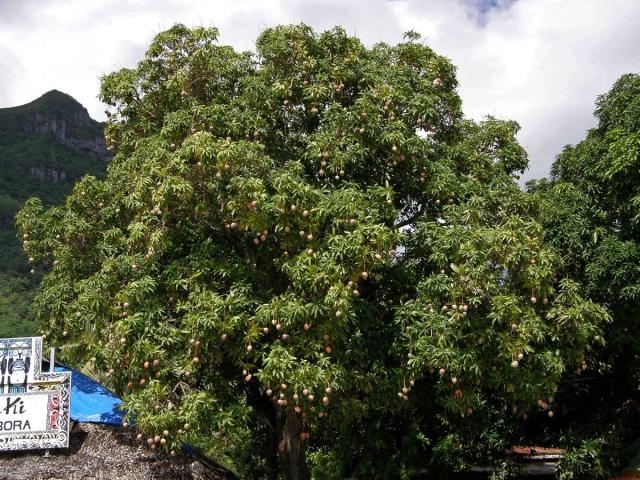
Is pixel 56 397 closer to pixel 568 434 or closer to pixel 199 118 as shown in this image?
pixel 199 118

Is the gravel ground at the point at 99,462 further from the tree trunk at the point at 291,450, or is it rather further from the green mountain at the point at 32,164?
the green mountain at the point at 32,164

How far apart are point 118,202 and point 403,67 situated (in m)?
4.84

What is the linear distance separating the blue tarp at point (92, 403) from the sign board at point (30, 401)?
2.46ft

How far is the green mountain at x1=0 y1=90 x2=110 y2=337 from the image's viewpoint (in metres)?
42.7

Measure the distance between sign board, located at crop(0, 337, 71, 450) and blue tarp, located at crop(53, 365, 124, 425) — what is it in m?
0.75

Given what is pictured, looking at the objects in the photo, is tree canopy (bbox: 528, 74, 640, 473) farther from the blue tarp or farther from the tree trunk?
the blue tarp

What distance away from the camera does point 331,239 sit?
8.21 m

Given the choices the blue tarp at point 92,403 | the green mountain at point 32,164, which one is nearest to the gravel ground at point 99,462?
the blue tarp at point 92,403

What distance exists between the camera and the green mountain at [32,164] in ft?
140

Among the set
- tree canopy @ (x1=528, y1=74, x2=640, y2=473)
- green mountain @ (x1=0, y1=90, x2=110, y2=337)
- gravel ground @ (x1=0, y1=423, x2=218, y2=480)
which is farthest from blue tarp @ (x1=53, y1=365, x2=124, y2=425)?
green mountain @ (x1=0, y1=90, x2=110, y2=337)

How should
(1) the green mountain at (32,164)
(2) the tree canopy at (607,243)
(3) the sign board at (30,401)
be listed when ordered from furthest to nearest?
1. (1) the green mountain at (32,164)
2. (2) the tree canopy at (607,243)
3. (3) the sign board at (30,401)

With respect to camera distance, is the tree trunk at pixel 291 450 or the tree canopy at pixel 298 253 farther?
the tree trunk at pixel 291 450

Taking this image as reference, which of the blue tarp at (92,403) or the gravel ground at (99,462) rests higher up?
the blue tarp at (92,403)

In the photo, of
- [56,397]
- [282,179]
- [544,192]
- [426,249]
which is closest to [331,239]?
[282,179]
